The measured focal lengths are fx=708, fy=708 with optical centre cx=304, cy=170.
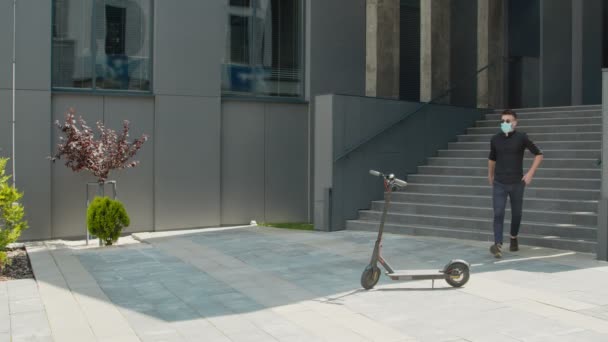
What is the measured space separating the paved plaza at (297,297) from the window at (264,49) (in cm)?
531

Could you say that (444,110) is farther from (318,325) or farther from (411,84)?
(318,325)

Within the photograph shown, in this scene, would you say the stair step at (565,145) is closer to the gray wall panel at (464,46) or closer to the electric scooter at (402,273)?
the gray wall panel at (464,46)

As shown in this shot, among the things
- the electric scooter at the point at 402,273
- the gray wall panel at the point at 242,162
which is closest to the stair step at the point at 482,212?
the gray wall panel at the point at 242,162

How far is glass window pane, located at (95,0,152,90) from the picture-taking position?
45.4ft

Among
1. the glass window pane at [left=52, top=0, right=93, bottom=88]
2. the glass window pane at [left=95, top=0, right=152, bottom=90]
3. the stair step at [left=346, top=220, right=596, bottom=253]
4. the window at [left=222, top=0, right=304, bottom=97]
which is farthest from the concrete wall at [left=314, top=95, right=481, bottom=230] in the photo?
the glass window pane at [left=52, top=0, right=93, bottom=88]

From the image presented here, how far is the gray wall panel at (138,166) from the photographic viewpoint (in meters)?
14.0

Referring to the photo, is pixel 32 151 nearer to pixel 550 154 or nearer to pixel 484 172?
pixel 484 172

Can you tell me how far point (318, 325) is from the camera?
20.6 ft

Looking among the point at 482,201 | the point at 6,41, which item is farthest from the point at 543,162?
the point at 6,41

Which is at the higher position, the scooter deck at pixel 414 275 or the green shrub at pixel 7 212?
the green shrub at pixel 7 212

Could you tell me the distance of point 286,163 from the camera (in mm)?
15984

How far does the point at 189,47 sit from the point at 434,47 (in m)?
5.87

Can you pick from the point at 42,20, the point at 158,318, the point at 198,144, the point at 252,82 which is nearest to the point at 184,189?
the point at 198,144

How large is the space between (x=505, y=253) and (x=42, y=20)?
30.1ft
